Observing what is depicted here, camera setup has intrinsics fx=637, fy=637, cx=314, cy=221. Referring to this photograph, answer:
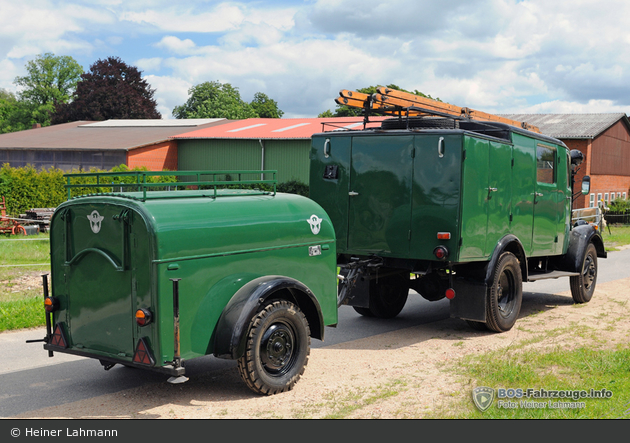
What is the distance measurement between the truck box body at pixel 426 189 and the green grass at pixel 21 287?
14.8 ft

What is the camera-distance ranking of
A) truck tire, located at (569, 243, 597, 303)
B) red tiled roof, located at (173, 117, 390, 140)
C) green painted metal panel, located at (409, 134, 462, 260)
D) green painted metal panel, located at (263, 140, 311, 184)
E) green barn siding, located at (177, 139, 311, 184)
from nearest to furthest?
green painted metal panel, located at (409, 134, 462, 260), truck tire, located at (569, 243, 597, 303), green painted metal panel, located at (263, 140, 311, 184), green barn siding, located at (177, 139, 311, 184), red tiled roof, located at (173, 117, 390, 140)

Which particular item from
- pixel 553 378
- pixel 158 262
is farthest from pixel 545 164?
pixel 158 262

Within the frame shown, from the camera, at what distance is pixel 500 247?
8781 millimetres

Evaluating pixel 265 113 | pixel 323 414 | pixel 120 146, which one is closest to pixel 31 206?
pixel 120 146

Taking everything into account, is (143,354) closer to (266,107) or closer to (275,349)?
(275,349)

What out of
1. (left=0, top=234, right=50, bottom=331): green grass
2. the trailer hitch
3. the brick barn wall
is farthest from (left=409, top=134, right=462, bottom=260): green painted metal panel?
the brick barn wall

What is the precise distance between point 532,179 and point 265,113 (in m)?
86.6

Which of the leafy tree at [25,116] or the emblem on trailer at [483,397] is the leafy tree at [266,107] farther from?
the emblem on trailer at [483,397]

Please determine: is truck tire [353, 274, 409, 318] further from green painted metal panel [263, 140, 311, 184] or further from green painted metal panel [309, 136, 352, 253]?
green painted metal panel [263, 140, 311, 184]

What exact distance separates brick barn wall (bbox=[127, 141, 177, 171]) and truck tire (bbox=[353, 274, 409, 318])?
3037 centimetres

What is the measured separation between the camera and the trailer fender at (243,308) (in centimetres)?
565

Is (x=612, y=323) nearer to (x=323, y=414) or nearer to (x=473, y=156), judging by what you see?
(x=473, y=156)

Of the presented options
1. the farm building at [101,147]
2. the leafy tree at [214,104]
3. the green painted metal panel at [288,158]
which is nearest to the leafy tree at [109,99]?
the leafy tree at [214,104]

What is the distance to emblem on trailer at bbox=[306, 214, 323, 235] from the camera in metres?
6.72
